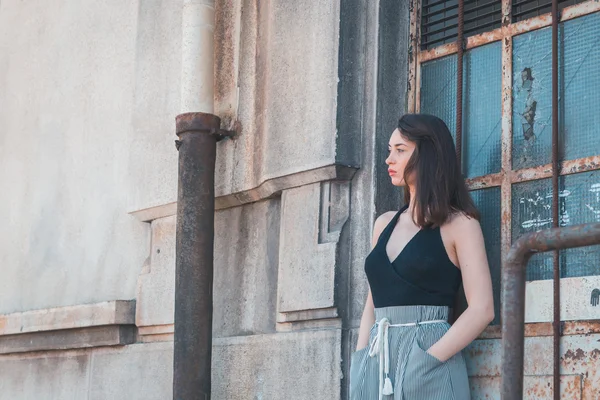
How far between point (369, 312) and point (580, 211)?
33.4 inches

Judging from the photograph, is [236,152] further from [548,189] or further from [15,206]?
[15,206]

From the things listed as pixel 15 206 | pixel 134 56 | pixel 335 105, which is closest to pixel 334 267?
pixel 335 105

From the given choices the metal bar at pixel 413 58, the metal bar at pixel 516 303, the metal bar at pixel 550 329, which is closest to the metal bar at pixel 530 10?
the metal bar at pixel 413 58

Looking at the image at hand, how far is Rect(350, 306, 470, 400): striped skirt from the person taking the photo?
3904mm

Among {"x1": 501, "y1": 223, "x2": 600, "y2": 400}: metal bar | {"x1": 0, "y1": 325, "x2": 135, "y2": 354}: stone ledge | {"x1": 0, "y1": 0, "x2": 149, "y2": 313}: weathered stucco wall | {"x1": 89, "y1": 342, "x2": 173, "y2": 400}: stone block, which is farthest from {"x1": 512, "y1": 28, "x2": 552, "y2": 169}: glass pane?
{"x1": 0, "y1": 325, "x2": 135, "y2": 354}: stone ledge

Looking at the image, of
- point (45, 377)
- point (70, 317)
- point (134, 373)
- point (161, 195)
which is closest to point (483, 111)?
point (161, 195)

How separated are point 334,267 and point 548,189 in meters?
0.92

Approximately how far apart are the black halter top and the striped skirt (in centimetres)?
3

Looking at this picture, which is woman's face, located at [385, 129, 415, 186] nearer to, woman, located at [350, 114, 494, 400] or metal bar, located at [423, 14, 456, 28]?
woman, located at [350, 114, 494, 400]

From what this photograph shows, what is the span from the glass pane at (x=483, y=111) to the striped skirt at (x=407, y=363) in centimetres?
75

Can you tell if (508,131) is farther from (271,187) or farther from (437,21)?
(271,187)

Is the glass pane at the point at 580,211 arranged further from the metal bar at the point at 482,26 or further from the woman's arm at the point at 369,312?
the metal bar at the point at 482,26

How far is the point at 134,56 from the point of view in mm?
6305

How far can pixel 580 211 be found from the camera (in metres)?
4.18
